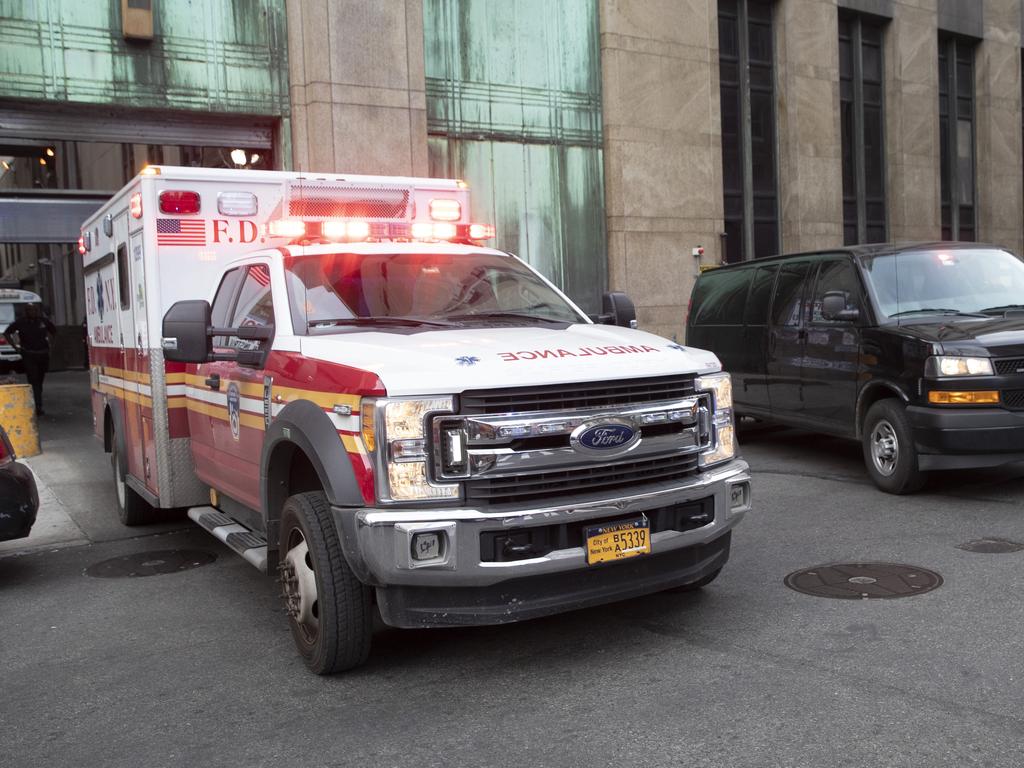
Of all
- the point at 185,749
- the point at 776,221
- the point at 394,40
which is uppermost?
the point at 394,40

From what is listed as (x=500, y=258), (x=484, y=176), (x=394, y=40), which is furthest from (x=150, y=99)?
(x=500, y=258)

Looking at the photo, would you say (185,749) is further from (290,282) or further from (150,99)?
(150,99)

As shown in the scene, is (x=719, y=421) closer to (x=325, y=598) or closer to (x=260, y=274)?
(x=325, y=598)

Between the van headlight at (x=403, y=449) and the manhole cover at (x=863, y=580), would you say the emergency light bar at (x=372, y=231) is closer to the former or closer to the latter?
the van headlight at (x=403, y=449)

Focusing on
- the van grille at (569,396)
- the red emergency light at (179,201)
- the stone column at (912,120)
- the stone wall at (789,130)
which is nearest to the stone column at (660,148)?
the stone wall at (789,130)

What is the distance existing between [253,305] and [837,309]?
4.79 meters

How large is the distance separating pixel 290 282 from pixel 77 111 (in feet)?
34.9

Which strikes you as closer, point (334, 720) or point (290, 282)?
point (334, 720)

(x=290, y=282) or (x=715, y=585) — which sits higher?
(x=290, y=282)

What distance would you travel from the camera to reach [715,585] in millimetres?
5789

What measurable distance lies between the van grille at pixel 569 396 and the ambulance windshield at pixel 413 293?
1.09 meters

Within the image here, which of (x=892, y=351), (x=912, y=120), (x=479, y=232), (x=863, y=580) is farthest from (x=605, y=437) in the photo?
(x=912, y=120)

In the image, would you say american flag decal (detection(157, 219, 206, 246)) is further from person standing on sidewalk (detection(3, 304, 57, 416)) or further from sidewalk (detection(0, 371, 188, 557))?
person standing on sidewalk (detection(3, 304, 57, 416))

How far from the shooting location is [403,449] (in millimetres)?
4211
